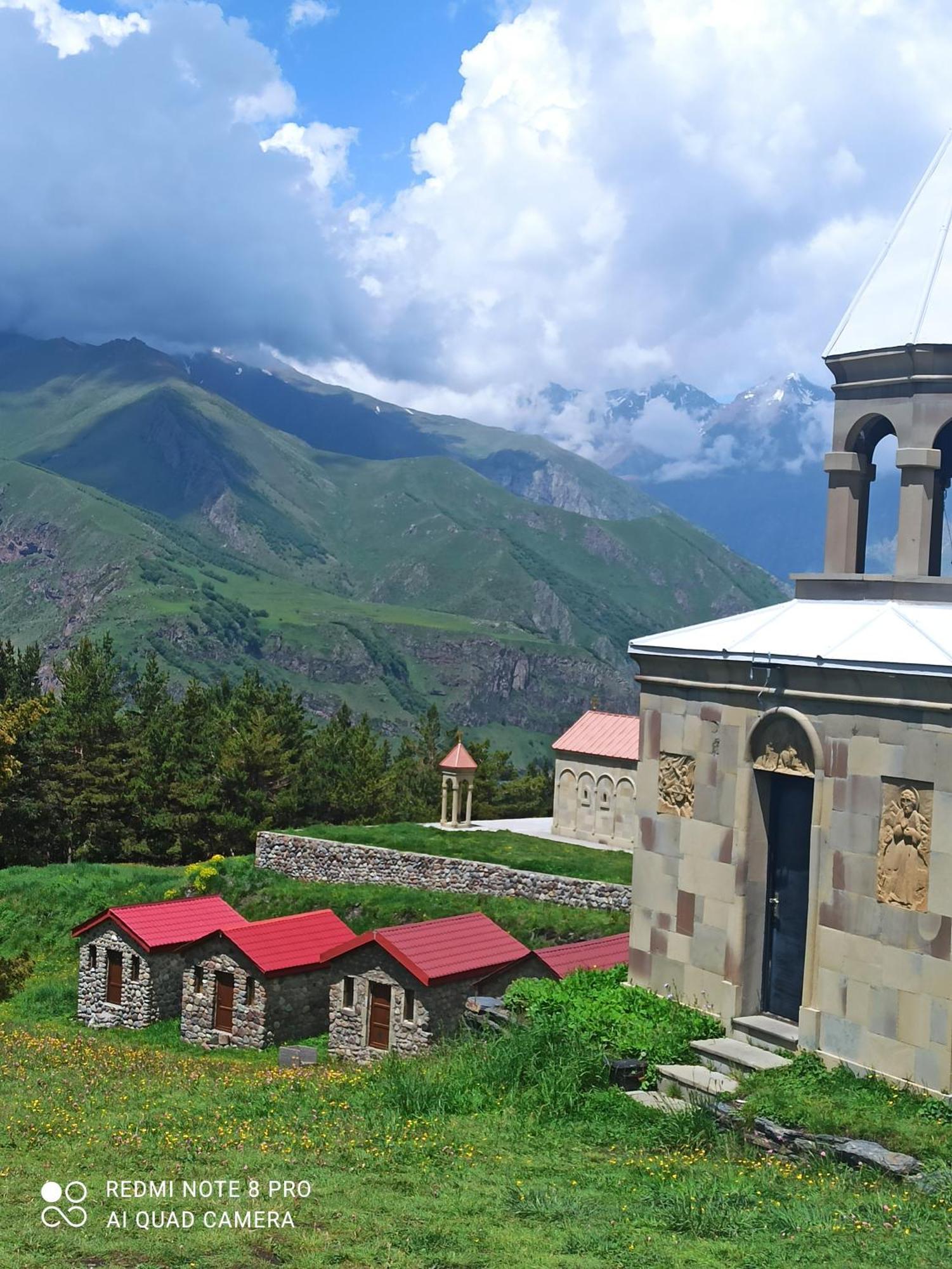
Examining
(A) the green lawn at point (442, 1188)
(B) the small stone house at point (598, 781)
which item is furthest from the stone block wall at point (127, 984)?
(B) the small stone house at point (598, 781)

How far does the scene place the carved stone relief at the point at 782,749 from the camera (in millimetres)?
13438

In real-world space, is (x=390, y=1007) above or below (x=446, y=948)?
below

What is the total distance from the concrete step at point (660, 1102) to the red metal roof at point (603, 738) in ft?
108

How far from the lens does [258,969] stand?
26422 millimetres

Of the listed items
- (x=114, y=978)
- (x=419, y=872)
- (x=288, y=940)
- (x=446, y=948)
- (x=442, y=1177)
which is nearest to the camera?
(x=442, y=1177)

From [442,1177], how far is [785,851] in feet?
18.2

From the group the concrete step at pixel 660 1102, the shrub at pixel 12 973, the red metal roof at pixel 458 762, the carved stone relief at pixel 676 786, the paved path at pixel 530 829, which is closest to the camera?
the concrete step at pixel 660 1102

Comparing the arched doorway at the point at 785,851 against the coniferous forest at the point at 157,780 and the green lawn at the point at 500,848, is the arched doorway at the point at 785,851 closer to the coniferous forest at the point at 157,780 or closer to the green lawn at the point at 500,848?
the green lawn at the point at 500,848

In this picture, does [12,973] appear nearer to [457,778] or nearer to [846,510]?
[846,510]

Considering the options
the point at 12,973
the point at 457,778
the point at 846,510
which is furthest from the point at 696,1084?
the point at 457,778

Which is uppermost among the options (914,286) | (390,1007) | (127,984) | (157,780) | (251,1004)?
(914,286)

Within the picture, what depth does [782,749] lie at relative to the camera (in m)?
13.6

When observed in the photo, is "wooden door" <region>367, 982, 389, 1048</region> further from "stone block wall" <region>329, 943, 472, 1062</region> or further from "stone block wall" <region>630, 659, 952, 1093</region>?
"stone block wall" <region>630, 659, 952, 1093</region>

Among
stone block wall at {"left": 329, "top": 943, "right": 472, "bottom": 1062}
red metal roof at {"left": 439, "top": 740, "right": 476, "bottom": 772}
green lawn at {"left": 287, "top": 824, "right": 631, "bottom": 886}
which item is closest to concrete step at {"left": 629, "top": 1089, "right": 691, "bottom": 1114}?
stone block wall at {"left": 329, "top": 943, "right": 472, "bottom": 1062}
